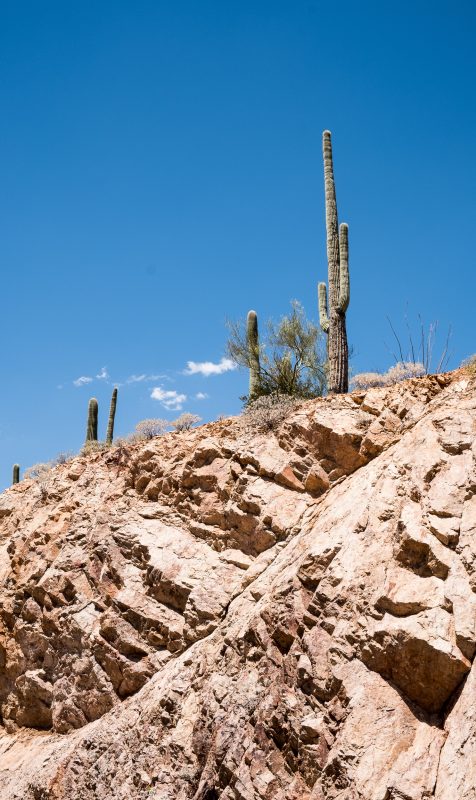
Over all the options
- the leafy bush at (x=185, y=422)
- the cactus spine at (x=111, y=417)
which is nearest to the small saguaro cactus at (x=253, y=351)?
the leafy bush at (x=185, y=422)

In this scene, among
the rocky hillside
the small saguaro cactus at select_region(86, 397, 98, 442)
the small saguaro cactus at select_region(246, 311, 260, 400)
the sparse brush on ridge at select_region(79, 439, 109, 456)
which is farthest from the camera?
the small saguaro cactus at select_region(86, 397, 98, 442)

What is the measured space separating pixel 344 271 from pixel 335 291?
62 centimetres

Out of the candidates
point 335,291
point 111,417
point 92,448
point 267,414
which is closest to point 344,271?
point 335,291

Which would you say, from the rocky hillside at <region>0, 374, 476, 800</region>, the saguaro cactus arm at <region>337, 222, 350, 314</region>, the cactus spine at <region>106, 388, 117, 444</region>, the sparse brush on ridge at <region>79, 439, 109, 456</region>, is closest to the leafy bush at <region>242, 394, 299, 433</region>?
the rocky hillside at <region>0, 374, 476, 800</region>

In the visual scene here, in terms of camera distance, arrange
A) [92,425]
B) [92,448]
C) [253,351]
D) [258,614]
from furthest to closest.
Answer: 1. [92,425]
2. [92,448]
3. [253,351]
4. [258,614]

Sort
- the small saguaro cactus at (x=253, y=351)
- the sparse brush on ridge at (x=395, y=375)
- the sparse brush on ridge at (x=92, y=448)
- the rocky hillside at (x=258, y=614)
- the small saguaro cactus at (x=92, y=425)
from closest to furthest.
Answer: the rocky hillside at (x=258, y=614) → the sparse brush on ridge at (x=395, y=375) → the small saguaro cactus at (x=253, y=351) → the sparse brush on ridge at (x=92, y=448) → the small saguaro cactus at (x=92, y=425)

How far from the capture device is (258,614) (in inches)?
428

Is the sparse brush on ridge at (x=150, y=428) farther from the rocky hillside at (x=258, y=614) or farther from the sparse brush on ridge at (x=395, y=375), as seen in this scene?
the sparse brush on ridge at (x=395, y=375)

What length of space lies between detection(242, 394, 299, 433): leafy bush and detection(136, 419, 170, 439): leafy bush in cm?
270

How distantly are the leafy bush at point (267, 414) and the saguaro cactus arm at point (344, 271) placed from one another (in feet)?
8.33

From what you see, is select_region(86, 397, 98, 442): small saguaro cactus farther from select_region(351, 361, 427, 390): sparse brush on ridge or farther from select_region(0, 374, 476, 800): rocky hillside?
select_region(351, 361, 427, 390): sparse brush on ridge

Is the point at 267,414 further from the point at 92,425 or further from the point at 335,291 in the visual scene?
the point at 92,425

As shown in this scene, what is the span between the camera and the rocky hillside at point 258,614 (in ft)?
27.7

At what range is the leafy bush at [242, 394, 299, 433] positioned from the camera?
1455cm
